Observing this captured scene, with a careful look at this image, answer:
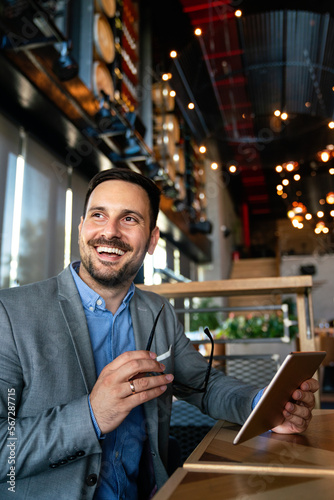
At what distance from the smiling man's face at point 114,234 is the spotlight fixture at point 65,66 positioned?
106 inches

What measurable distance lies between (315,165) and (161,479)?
10.9ft

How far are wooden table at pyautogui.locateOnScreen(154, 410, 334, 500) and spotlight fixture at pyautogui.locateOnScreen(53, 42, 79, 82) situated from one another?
11.1 feet

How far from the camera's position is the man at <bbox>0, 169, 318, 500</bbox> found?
0.82 meters

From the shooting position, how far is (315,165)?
3.79 m

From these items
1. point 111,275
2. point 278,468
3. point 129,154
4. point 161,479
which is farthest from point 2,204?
point 278,468

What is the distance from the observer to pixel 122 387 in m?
0.79

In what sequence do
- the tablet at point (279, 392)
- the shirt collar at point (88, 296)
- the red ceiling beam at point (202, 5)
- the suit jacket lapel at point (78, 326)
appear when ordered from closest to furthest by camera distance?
the tablet at point (279, 392)
the suit jacket lapel at point (78, 326)
the shirt collar at point (88, 296)
the red ceiling beam at point (202, 5)

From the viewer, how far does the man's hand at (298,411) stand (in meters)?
0.93

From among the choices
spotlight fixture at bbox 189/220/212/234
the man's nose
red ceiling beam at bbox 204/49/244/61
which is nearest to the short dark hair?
the man's nose

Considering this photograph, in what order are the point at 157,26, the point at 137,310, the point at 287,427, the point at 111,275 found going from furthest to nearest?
the point at 157,26, the point at 137,310, the point at 111,275, the point at 287,427

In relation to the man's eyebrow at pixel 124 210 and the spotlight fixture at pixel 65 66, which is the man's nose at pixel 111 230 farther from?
the spotlight fixture at pixel 65 66

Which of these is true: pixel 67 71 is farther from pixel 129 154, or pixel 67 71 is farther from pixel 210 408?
pixel 210 408

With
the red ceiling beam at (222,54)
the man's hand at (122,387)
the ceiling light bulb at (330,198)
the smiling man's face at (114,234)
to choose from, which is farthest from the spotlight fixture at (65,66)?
the man's hand at (122,387)

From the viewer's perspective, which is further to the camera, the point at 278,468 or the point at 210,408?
the point at 210,408
